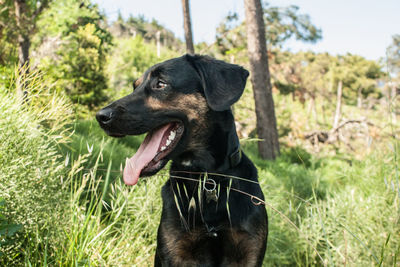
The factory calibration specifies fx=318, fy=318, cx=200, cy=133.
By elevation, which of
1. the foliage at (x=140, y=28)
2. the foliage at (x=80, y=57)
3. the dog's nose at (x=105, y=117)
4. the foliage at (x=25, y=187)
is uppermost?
the foliage at (x=140, y=28)

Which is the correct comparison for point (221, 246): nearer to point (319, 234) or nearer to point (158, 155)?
point (158, 155)

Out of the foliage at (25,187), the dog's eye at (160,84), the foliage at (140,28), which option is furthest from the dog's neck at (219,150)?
the foliage at (140,28)

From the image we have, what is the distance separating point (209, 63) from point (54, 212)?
1527 millimetres

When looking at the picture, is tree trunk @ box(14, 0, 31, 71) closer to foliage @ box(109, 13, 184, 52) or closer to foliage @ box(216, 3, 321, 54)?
foliage @ box(216, 3, 321, 54)

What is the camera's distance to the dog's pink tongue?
5.98 feet

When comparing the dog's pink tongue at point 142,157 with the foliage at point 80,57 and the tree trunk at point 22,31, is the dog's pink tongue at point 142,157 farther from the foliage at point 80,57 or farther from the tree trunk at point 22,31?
the foliage at point 80,57

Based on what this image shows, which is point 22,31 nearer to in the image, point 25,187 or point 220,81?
point 25,187

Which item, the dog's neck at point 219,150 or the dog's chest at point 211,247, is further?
the dog's neck at point 219,150

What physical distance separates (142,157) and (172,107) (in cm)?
38

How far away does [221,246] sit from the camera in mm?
2008

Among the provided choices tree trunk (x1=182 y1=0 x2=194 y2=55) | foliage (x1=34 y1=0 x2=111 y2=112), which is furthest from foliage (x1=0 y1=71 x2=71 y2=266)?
tree trunk (x1=182 y1=0 x2=194 y2=55)

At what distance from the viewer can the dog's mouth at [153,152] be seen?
184 cm

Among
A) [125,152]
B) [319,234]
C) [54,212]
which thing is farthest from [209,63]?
[125,152]

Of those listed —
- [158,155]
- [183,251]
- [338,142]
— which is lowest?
[338,142]
